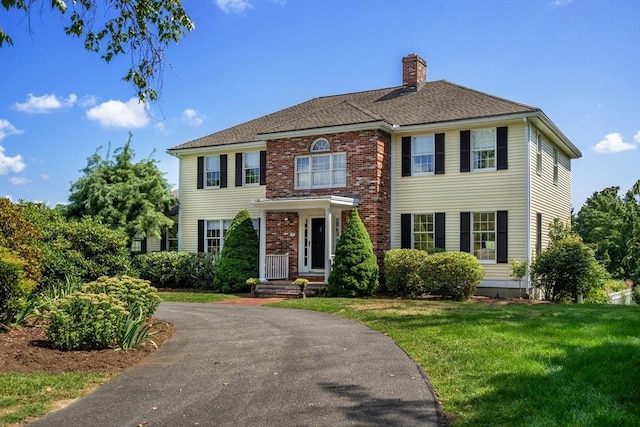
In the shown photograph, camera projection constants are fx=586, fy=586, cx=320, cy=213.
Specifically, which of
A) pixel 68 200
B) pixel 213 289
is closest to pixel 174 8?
pixel 213 289

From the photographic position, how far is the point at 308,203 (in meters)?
19.3

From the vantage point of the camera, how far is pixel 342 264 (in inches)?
708

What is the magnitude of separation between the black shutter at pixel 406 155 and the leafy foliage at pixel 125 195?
399 inches

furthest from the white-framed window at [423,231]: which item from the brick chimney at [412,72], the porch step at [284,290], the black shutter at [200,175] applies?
the black shutter at [200,175]

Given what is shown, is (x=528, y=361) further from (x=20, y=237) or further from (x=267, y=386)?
(x=20, y=237)

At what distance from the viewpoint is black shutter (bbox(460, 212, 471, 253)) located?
18859 millimetres

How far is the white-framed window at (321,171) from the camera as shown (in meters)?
20.3

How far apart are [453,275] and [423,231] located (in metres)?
3.22

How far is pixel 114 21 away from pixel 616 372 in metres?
8.04

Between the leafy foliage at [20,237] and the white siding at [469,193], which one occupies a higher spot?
the white siding at [469,193]

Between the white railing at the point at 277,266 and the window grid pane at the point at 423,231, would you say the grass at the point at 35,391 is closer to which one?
the white railing at the point at 277,266

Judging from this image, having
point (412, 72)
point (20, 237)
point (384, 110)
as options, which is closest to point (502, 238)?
point (384, 110)

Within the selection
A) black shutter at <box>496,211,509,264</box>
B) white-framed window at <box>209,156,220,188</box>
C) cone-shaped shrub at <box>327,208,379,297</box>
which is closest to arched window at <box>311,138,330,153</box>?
cone-shaped shrub at <box>327,208,379,297</box>

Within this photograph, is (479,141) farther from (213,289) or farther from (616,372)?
(616,372)
